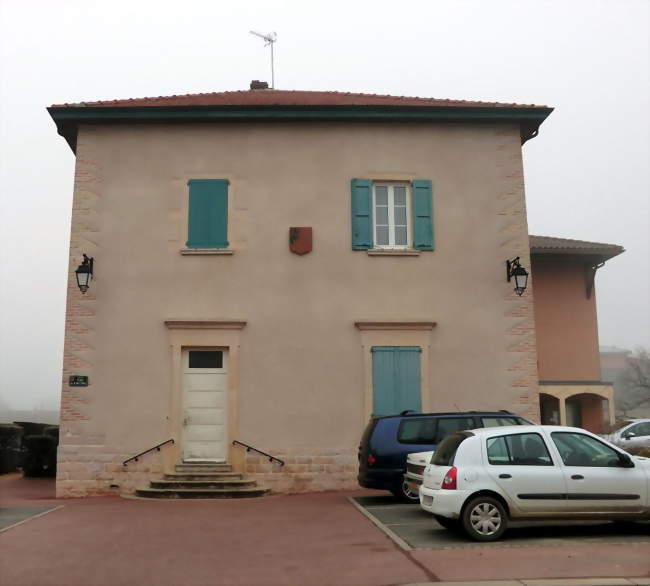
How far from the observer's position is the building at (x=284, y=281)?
1459 centimetres

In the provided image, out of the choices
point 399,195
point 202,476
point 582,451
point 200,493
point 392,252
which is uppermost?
point 399,195

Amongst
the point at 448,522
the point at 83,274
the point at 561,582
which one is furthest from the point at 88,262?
the point at 561,582

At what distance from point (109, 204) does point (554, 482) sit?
1045 cm

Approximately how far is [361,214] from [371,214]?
230 millimetres

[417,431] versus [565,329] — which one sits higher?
[565,329]

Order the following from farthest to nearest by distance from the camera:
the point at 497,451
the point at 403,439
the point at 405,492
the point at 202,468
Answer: the point at 202,468 → the point at 403,439 → the point at 405,492 → the point at 497,451

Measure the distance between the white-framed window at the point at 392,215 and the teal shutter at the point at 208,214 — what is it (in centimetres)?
310

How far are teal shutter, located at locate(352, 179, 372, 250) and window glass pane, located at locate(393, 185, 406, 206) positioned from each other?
1.95 ft

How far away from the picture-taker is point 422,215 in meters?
15.3

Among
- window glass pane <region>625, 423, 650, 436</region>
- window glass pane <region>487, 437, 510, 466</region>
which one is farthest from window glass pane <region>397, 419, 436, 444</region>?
window glass pane <region>625, 423, 650, 436</region>

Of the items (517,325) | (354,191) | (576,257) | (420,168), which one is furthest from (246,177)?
(576,257)

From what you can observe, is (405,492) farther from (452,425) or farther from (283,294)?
(283,294)

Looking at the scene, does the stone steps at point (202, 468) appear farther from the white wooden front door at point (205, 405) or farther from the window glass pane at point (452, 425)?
the window glass pane at point (452, 425)

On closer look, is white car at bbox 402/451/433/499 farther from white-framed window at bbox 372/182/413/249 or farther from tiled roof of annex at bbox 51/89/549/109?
tiled roof of annex at bbox 51/89/549/109
